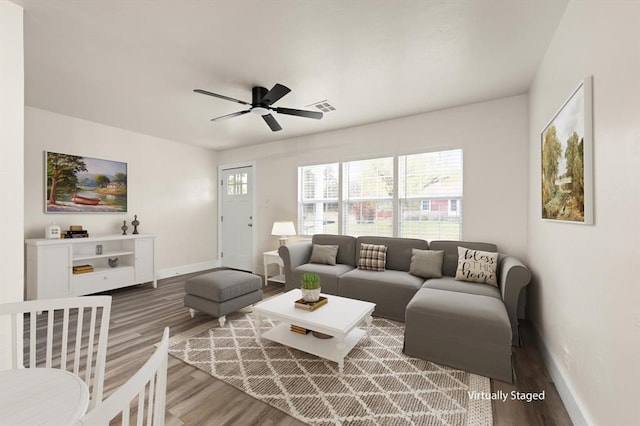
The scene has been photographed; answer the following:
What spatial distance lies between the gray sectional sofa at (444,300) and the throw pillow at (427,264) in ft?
0.24

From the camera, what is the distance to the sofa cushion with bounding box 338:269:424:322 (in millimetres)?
3033

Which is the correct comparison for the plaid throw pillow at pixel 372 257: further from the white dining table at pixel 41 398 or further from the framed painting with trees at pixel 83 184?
the framed painting with trees at pixel 83 184

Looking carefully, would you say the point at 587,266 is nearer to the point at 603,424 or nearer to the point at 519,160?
the point at 603,424

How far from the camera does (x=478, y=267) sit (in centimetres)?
302

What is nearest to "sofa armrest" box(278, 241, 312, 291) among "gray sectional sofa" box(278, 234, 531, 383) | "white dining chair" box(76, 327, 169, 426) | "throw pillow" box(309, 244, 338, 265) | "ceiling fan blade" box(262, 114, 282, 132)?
"gray sectional sofa" box(278, 234, 531, 383)

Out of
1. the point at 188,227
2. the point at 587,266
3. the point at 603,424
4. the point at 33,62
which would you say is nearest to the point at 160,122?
the point at 33,62

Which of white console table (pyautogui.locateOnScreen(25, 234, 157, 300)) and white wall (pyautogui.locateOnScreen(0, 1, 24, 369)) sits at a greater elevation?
white wall (pyautogui.locateOnScreen(0, 1, 24, 369))

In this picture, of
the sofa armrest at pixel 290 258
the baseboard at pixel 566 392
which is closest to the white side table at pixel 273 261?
the sofa armrest at pixel 290 258

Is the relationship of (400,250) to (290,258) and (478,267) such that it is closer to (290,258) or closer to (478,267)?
(478,267)

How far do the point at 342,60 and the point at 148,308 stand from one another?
368cm

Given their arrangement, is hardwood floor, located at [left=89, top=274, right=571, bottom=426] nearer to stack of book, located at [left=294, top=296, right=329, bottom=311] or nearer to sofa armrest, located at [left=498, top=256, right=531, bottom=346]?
sofa armrest, located at [left=498, top=256, right=531, bottom=346]

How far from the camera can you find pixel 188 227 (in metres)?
5.57

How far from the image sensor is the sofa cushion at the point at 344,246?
4062mm

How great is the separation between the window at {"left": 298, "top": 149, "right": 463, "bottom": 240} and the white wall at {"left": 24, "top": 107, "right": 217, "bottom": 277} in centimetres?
230
